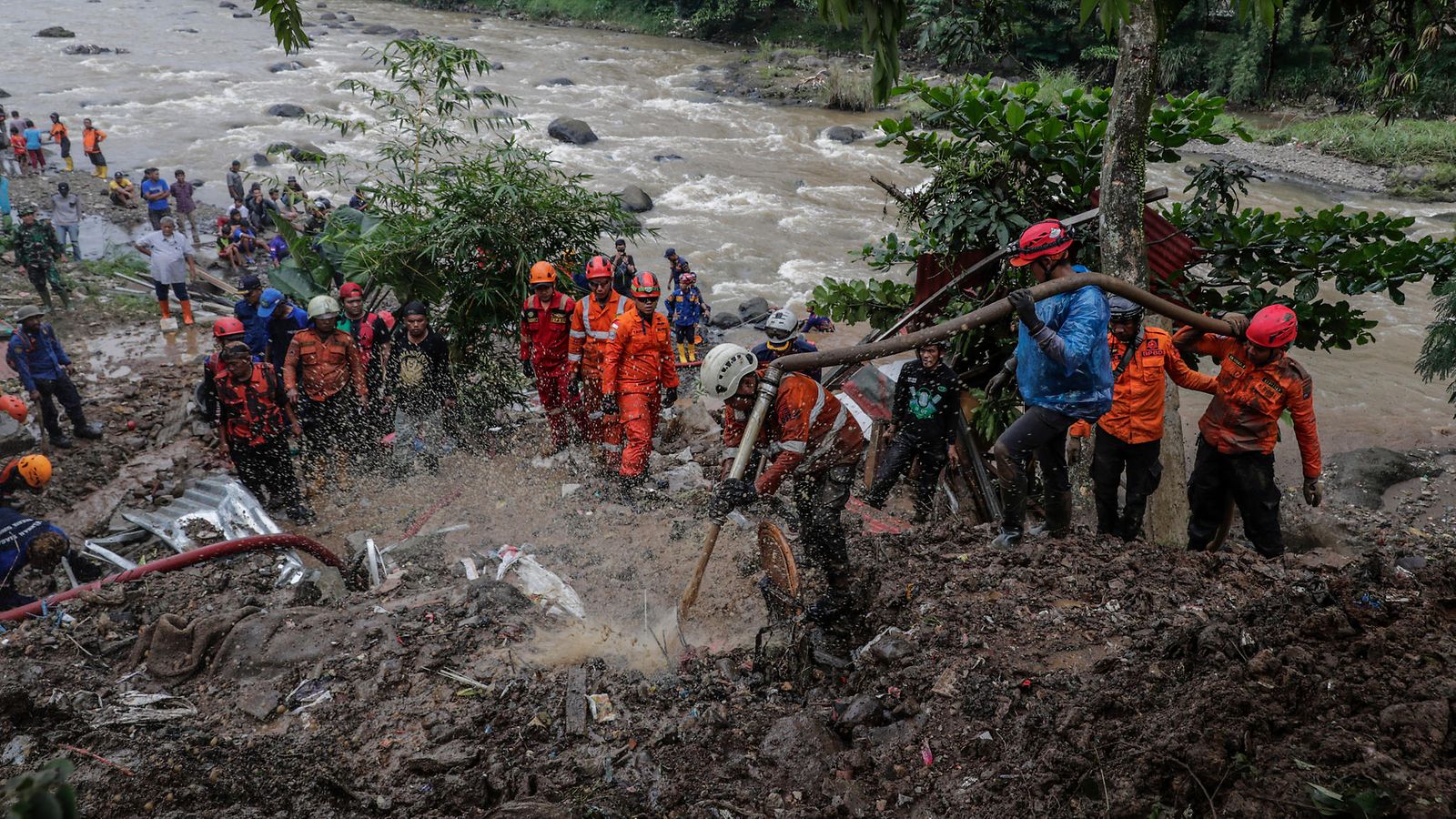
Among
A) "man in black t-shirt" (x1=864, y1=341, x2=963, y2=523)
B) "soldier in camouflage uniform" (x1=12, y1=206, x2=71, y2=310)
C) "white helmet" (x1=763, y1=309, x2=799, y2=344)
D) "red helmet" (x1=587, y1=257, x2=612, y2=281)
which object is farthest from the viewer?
"soldier in camouflage uniform" (x1=12, y1=206, x2=71, y2=310)

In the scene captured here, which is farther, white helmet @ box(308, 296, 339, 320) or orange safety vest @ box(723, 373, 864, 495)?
white helmet @ box(308, 296, 339, 320)

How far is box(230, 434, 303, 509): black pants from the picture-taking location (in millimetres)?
7133

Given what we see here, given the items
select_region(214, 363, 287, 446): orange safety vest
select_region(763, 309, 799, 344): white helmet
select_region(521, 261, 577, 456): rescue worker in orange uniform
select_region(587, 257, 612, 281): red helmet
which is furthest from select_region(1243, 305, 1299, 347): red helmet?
select_region(214, 363, 287, 446): orange safety vest

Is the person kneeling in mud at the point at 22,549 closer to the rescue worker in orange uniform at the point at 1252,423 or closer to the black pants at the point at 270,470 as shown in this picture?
the black pants at the point at 270,470

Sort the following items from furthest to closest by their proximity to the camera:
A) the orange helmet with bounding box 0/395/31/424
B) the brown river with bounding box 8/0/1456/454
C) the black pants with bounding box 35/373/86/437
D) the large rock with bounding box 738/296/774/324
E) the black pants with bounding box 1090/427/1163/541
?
the large rock with bounding box 738/296/774/324, the brown river with bounding box 8/0/1456/454, the black pants with bounding box 35/373/86/437, the orange helmet with bounding box 0/395/31/424, the black pants with bounding box 1090/427/1163/541

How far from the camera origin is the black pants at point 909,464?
6.66m

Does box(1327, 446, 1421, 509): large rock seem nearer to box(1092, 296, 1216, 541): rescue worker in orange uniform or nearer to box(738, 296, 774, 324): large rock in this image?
box(1092, 296, 1216, 541): rescue worker in orange uniform

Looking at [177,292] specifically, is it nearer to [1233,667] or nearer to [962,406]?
[962,406]

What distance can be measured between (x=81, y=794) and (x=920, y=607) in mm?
3573

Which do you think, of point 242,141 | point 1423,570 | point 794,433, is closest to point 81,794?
point 794,433

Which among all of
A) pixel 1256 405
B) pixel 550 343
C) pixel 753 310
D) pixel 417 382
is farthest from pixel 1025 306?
pixel 753 310

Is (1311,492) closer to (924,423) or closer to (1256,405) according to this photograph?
(1256,405)

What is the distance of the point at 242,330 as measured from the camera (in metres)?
7.17

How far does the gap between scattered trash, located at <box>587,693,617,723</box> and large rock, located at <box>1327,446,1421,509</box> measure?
694cm
